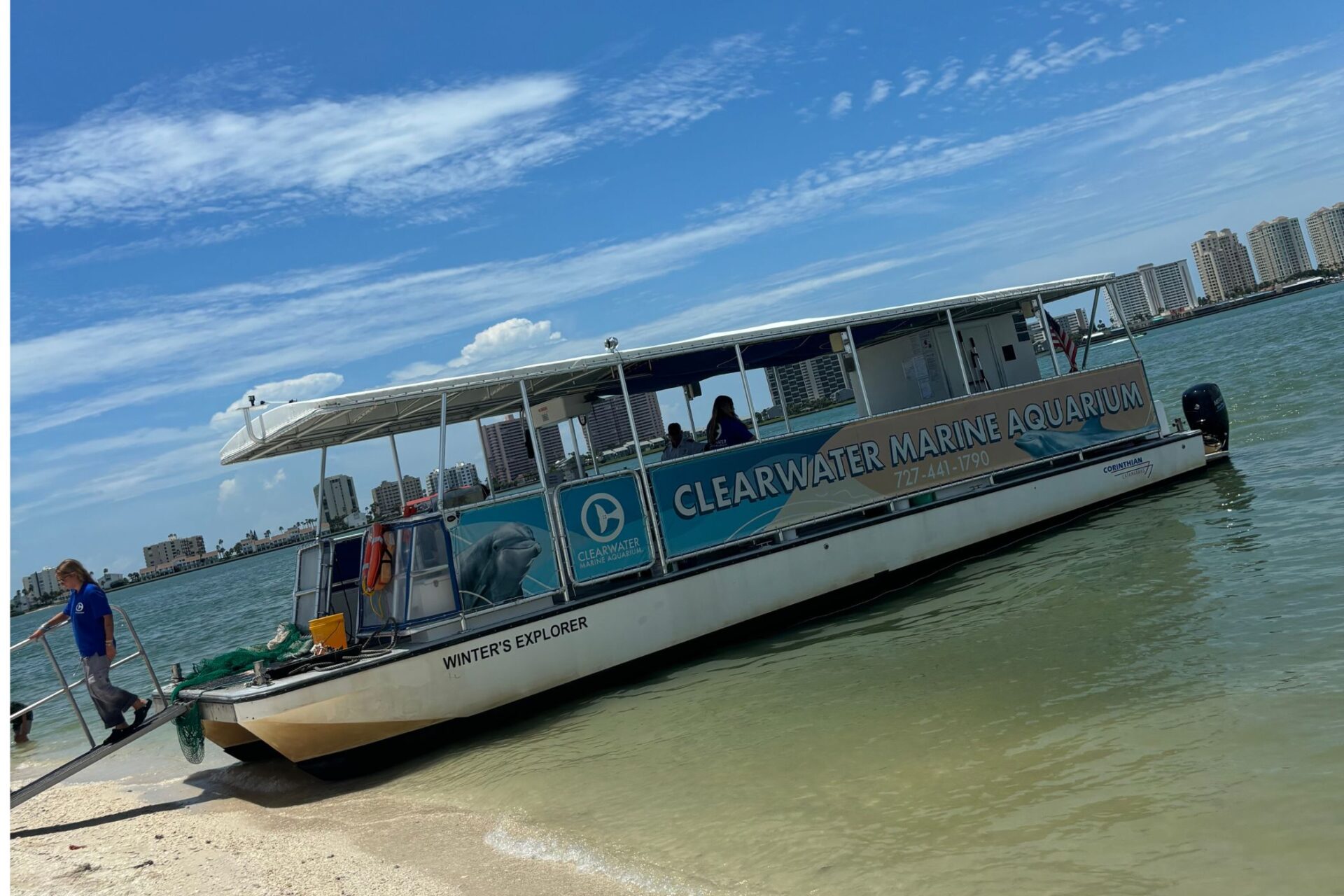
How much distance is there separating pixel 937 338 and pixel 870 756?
32.2 ft

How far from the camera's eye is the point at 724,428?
39.2ft

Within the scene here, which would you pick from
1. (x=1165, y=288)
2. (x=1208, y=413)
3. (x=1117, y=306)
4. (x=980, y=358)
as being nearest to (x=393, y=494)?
(x=980, y=358)

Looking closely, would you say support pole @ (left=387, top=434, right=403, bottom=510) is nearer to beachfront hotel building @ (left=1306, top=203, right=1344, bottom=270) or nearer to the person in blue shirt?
the person in blue shirt

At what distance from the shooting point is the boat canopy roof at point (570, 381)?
31.8ft

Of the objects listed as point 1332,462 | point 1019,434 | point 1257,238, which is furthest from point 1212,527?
point 1257,238

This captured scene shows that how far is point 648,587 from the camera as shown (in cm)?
1059

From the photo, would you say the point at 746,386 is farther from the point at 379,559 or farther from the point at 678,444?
the point at 379,559

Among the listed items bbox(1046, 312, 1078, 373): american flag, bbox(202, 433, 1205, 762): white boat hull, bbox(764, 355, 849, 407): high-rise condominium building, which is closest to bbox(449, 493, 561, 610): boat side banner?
bbox(202, 433, 1205, 762): white boat hull

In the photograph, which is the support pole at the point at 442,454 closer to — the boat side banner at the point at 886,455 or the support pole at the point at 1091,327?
the boat side banner at the point at 886,455

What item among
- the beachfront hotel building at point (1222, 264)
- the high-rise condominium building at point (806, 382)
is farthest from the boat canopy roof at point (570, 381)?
the beachfront hotel building at point (1222, 264)

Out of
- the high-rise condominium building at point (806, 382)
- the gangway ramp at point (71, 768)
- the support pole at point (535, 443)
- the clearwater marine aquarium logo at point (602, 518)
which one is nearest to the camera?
the gangway ramp at point (71, 768)

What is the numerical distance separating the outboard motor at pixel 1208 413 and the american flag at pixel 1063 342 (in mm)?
3559

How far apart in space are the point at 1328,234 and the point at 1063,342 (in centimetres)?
19349

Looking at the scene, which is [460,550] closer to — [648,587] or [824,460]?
[648,587]
